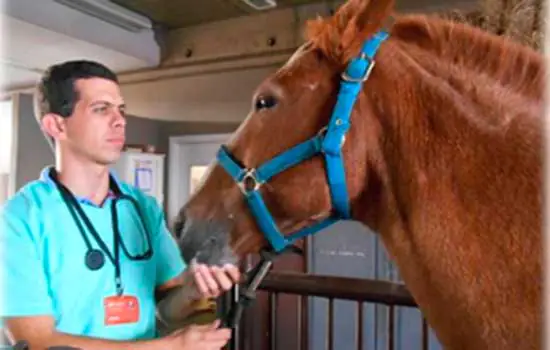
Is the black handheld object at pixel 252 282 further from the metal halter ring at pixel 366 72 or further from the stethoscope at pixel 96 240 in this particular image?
the metal halter ring at pixel 366 72

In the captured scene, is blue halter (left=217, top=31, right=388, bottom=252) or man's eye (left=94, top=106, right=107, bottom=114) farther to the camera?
man's eye (left=94, top=106, right=107, bottom=114)

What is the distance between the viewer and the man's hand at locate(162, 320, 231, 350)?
0.88m

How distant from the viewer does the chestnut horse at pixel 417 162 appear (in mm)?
694

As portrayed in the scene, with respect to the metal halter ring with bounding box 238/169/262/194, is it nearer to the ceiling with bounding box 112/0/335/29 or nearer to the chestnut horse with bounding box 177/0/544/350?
the chestnut horse with bounding box 177/0/544/350

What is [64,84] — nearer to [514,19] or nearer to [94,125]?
[94,125]

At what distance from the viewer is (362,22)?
0.77 metres

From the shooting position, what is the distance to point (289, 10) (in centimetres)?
352

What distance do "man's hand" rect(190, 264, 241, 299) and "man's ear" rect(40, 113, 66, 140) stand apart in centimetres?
39

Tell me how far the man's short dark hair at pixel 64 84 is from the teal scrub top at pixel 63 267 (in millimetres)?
135

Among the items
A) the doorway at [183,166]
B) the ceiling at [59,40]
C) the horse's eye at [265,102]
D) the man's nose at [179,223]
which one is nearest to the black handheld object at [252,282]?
the man's nose at [179,223]

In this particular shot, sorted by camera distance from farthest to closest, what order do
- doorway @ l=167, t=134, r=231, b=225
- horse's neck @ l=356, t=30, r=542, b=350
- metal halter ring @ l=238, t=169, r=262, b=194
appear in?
doorway @ l=167, t=134, r=231, b=225 → metal halter ring @ l=238, t=169, r=262, b=194 → horse's neck @ l=356, t=30, r=542, b=350

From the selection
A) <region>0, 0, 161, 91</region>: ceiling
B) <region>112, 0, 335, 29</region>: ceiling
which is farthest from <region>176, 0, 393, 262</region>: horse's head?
<region>112, 0, 335, 29</region>: ceiling

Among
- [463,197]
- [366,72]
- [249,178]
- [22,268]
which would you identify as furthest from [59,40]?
[463,197]

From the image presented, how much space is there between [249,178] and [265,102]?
0.13 m
